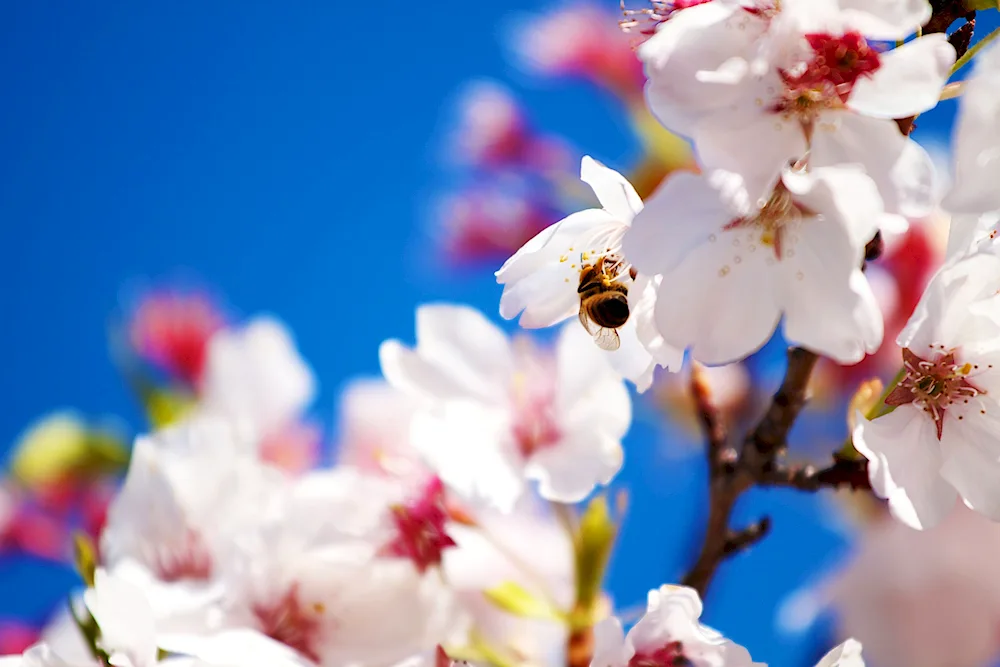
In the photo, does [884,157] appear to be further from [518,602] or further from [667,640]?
[518,602]

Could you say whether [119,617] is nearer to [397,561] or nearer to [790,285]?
[397,561]

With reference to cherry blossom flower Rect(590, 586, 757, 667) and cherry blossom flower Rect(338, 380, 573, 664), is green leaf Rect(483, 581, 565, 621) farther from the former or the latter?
cherry blossom flower Rect(590, 586, 757, 667)

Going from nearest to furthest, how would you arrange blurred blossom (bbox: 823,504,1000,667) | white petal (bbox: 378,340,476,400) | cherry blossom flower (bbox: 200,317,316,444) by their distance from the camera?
white petal (bbox: 378,340,476,400)
blurred blossom (bbox: 823,504,1000,667)
cherry blossom flower (bbox: 200,317,316,444)

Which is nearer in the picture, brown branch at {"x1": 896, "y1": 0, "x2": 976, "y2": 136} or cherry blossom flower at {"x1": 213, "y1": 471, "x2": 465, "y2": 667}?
brown branch at {"x1": 896, "y1": 0, "x2": 976, "y2": 136}

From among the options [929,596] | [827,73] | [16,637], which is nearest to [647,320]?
[827,73]

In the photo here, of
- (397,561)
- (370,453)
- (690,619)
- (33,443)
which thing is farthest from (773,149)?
(33,443)

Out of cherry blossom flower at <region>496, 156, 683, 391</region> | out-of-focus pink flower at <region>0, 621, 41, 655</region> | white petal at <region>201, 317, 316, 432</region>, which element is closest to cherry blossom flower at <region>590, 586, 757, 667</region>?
cherry blossom flower at <region>496, 156, 683, 391</region>

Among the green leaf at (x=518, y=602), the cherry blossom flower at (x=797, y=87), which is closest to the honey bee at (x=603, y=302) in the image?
the cherry blossom flower at (x=797, y=87)
